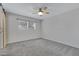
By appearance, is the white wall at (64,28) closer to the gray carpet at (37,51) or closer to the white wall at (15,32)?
the gray carpet at (37,51)

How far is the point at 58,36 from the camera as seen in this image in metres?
5.63

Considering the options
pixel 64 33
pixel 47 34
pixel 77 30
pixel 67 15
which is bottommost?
pixel 47 34

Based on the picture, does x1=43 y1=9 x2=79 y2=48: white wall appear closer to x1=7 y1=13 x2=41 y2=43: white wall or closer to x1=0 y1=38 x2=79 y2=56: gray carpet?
x1=0 y1=38 x2=79 y2=56: gray carpet

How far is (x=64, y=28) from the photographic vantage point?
16.7 feet

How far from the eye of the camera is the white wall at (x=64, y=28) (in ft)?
14.2

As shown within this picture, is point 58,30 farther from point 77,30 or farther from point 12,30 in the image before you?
point 12,30

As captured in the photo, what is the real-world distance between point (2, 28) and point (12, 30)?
876 millimetres

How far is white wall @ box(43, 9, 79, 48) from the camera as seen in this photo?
432 cm

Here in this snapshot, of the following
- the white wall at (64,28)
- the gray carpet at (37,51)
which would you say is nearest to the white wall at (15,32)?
the gray carpet at (37,51)

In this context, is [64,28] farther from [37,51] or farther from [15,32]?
[15,32]

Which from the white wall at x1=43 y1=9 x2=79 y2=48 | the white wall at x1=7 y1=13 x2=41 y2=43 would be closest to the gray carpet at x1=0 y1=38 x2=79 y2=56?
the white wall at x1=43 y1=9 x2=79 y2=48

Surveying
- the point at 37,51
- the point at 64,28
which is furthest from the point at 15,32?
the point at 64,28

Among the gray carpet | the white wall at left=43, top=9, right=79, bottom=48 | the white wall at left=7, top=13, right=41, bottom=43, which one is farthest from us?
the white wall at left=7, top=13, right=41, bottom=43

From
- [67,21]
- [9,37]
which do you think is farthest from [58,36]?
[9,37]
